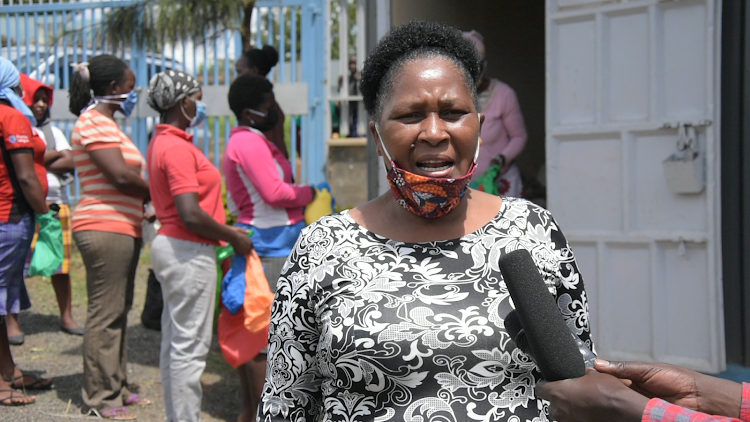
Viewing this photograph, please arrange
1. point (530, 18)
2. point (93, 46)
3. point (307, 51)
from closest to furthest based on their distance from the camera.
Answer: point (530, 18), point (307, 51), point (93, 46)

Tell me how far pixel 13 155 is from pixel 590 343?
13.3ft

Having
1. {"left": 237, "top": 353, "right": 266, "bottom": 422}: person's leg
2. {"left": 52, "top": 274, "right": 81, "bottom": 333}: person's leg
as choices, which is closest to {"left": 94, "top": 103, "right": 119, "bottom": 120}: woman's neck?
{"left": 237, "top": 353, "right": 266, "bottom": 422}: person's leg

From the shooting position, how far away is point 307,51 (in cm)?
928

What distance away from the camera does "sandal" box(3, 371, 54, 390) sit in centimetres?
518

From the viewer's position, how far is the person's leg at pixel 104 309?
4.81 m

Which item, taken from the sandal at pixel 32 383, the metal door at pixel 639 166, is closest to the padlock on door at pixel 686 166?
the metal door at pixel 639 166

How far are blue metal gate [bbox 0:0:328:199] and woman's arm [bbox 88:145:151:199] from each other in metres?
3.92

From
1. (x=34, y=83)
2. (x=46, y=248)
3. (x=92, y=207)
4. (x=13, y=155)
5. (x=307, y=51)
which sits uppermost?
(x=307, y=51)

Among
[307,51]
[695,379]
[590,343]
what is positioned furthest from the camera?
[307,51]

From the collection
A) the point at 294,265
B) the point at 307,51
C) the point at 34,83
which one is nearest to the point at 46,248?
the point at 34,83

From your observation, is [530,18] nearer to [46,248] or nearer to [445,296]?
[46,248]

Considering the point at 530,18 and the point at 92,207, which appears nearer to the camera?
the point at 92,207

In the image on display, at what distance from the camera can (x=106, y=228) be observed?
481 centimetres

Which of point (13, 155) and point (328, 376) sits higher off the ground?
point (13, 155)
